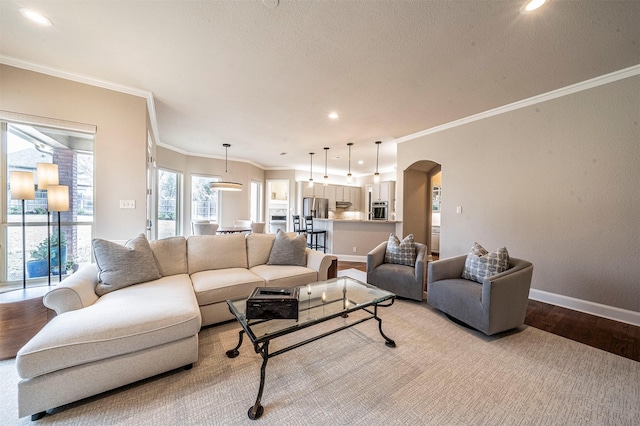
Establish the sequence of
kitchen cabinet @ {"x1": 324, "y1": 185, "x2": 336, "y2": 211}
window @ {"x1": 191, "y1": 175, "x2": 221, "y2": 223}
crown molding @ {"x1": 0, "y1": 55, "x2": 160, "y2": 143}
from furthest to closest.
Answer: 1. kitchen cabinet @ {"x1": 324, "y1": 185, "x2": 336, "y2": 211}
2. window @ {"x1": 191, "y1": 175, "x2": 221, "y2": 223}
3. crown molding @ {"x1": 0, "y1": 55, "x2": 160, "y2": 143}

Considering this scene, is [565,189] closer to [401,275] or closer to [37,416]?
[401,275]

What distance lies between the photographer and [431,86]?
286 cm

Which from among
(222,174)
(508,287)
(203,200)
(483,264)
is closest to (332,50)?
(483,264)

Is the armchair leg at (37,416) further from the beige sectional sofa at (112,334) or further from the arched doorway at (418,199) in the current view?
the arched doorway at (418,199)

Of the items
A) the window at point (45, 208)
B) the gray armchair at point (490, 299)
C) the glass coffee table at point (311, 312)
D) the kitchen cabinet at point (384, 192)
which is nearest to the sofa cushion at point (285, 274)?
the glass coffee table at point (311, 312)

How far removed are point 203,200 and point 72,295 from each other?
547 cm

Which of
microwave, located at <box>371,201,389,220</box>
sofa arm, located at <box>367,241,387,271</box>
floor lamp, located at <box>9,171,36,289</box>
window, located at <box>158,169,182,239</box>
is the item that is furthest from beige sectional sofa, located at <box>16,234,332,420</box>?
microwave, located at <box>371,201,389,220</box>

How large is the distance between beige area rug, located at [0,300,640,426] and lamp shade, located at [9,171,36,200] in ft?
5.03

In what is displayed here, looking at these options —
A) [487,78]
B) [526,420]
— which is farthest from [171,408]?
[487,78]

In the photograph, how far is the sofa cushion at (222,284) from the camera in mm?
2217

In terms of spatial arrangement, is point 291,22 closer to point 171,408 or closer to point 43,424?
point 171,408

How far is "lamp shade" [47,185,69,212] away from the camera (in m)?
2.30

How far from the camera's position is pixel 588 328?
2432 mm

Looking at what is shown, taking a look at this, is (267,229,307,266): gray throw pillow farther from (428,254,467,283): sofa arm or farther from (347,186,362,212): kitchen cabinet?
(347,186,362,212): kitchen cabinet
